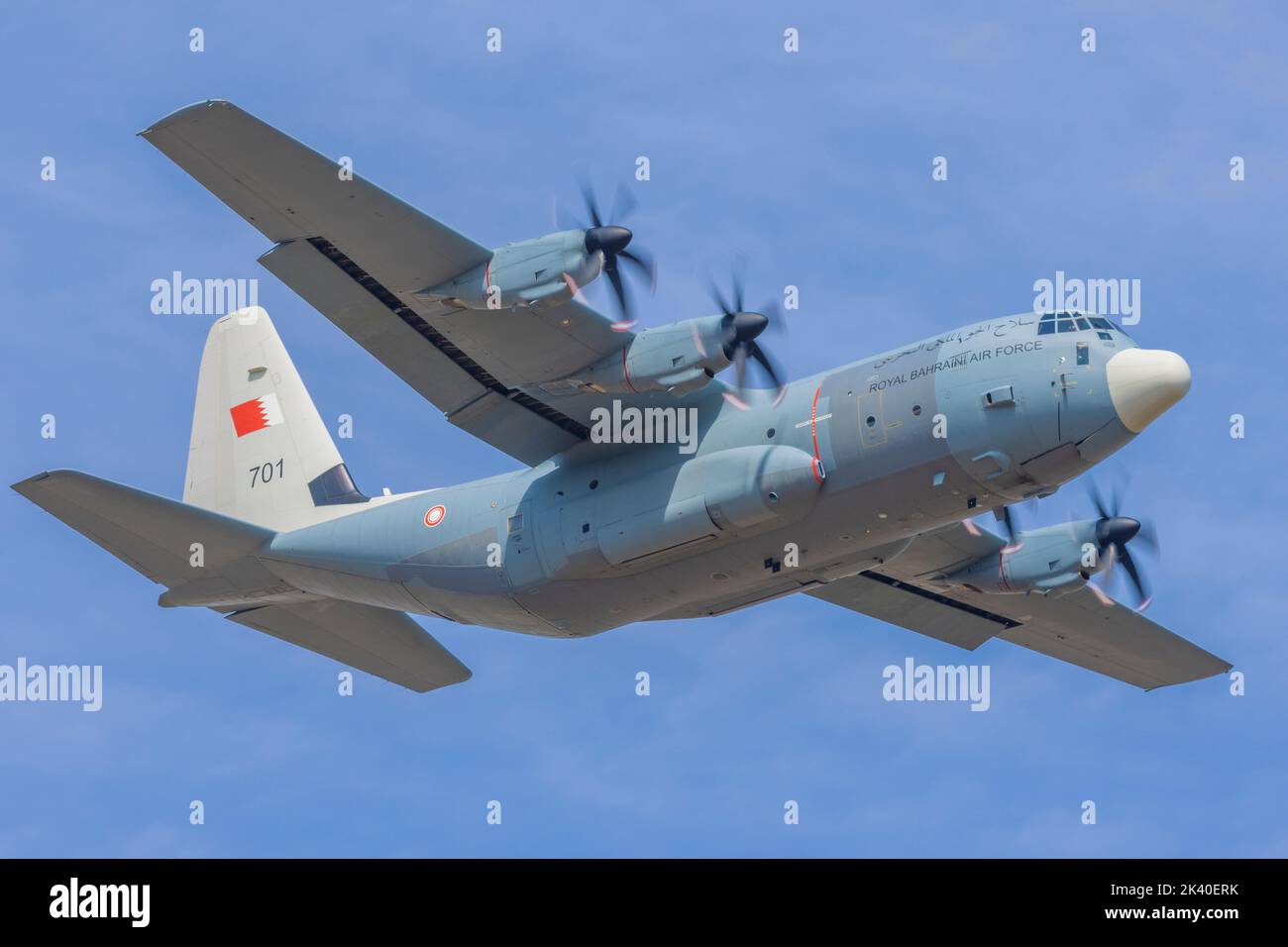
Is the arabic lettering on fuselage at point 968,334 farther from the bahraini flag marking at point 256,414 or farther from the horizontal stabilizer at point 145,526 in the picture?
the bahraini flag marking at point 256,414

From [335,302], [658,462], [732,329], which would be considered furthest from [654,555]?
[335,302]

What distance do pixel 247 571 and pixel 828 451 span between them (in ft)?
32.1

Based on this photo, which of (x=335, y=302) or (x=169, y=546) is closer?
(x=335, y=302)

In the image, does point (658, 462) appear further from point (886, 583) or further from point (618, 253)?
point (886, 583)

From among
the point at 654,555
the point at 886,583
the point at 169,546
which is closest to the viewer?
the point at 654,555

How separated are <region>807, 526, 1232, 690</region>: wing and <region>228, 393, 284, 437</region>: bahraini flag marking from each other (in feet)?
31.8

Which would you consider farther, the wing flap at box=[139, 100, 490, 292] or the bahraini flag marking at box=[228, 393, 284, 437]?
the bahraini flag marking at box=[228, 393, 284, 437]

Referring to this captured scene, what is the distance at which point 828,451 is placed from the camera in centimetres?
2708

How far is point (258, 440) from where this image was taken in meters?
33.5

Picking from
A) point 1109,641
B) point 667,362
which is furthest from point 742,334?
point 1109,641

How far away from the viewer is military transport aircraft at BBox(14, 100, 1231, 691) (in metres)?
26.3

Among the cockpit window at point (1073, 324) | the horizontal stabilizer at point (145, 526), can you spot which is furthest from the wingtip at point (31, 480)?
the cockpit window at point (1073, 324)

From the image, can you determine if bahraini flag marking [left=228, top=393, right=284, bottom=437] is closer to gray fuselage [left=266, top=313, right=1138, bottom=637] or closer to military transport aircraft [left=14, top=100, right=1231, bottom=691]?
military transport aircraft [left=14, top=100, right=1231, bottom=691]

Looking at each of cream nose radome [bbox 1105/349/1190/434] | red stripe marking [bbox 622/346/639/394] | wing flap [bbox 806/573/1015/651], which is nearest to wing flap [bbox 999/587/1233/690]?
wing flap [bbox 806/573/1015/651]
